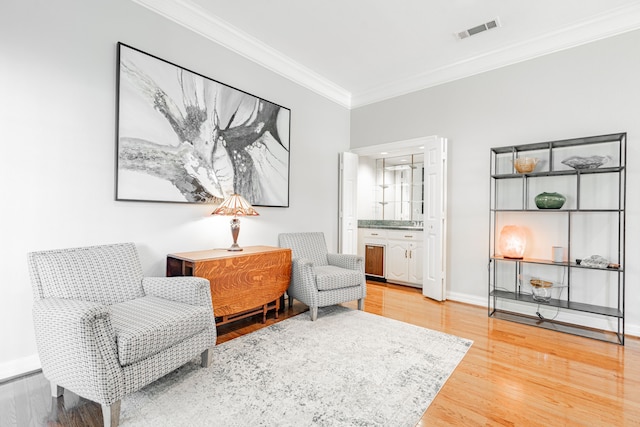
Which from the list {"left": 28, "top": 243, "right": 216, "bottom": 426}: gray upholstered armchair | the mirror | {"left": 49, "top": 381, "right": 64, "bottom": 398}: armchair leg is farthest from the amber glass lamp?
the mirror

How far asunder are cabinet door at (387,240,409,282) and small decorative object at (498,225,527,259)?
1.46 metres

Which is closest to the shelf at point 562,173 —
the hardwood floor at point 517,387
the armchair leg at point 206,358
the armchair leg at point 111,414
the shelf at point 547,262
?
the shelf at point 547,262

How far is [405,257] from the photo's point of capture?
4.58 m

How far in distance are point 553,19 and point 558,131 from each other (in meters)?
1.04

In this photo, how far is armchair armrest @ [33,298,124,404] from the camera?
1.45 metres

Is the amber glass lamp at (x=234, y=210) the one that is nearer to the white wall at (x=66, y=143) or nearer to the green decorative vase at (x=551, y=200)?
the white wall at (x=66, y=143)

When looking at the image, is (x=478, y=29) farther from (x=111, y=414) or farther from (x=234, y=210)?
(x=111, y=414)

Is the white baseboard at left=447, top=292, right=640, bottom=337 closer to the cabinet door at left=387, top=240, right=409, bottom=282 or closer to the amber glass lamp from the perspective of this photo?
the cabinet door at left=387, top=240, right=409, bottom=282

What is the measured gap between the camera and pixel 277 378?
1.98 m

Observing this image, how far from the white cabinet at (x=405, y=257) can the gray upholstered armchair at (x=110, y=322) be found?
3.17 m

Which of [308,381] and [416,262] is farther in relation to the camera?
[416,262]

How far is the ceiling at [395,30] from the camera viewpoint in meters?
2.76

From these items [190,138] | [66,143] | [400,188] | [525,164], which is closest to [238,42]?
[190,138]

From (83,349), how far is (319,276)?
1.92m
